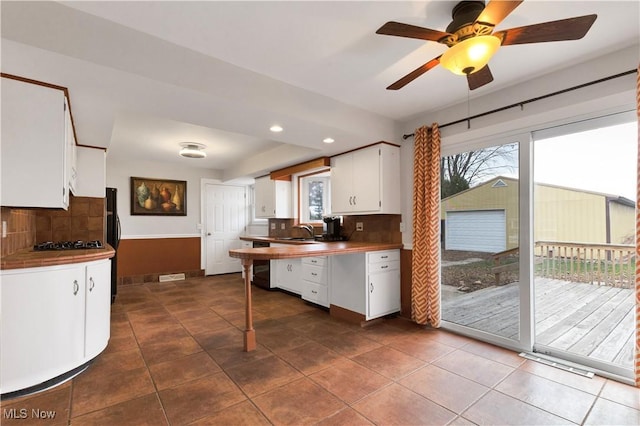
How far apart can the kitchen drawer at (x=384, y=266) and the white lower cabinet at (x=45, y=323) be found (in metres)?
2.52

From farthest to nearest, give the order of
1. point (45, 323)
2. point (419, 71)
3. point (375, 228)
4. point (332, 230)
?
point (332, 230) < point (375, 228) < point (45, 323) < point (419, 71)

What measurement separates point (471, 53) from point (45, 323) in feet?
9.90

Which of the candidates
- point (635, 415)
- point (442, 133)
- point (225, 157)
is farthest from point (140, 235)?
point (635, 415)

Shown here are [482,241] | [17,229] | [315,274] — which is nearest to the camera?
[17,229]

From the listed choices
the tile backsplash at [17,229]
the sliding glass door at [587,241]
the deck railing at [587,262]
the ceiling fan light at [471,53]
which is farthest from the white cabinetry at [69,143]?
the deck railing at [587,262]

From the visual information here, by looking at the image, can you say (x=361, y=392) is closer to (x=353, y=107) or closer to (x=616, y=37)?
(x=353, y=107)

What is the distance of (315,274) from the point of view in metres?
3.98

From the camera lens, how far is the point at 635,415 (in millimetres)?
1715

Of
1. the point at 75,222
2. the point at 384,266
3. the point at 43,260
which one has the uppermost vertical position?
the point at 75,222

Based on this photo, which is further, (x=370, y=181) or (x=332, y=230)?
(x=332, y=230)

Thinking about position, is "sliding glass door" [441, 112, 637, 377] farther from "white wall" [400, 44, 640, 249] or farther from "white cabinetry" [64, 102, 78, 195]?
"white cabinetry" [64, 102, 78, 195]

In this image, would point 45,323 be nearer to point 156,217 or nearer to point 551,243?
point 551,243

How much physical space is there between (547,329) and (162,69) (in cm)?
361

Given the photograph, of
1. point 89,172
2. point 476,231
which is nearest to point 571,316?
point 476,231
